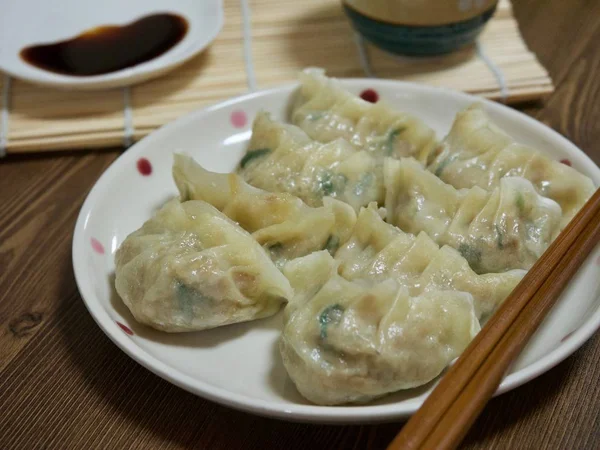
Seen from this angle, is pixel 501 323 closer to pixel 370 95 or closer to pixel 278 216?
pixel 278 216

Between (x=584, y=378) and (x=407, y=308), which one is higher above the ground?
(x=407, y=308)

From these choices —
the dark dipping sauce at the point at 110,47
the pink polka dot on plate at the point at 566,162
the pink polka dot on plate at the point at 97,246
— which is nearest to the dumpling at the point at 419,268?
the pink polka dot on plate at the point at 566,162

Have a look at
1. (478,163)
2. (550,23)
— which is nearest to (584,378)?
(478,163)

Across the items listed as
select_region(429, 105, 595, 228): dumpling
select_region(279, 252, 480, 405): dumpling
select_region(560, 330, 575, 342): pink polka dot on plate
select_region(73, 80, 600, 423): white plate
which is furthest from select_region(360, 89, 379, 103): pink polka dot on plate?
select_region(560, 330, 575, 342): pink polka dot on plate

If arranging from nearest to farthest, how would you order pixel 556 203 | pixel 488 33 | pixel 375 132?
pixel 556 203 → pixel 375 132 → pixel 488 33

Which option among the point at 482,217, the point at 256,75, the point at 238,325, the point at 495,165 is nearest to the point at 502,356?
the point at 482,217

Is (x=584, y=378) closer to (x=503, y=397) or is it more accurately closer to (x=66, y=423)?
(x=503, y=397)

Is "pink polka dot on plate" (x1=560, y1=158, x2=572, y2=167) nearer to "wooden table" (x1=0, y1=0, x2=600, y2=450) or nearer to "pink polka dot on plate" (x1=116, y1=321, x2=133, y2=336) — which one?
"wooden table" (x1=0, y1=0, x2=600, y2=450)
